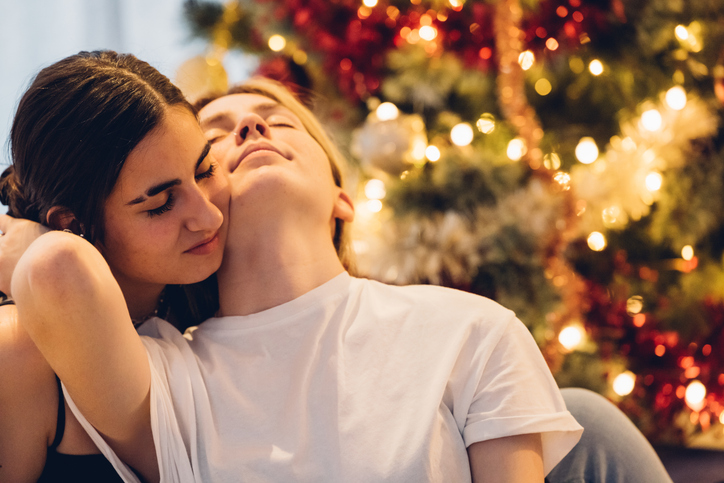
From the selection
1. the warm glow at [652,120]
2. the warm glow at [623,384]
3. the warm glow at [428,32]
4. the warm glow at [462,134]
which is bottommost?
the warm glow at [623,384]

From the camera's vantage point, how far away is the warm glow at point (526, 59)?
5.09 feet

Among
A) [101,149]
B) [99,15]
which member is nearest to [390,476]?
[101,149]

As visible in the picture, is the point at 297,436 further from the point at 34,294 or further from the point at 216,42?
the point at 216,42

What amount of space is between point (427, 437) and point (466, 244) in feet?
2.44

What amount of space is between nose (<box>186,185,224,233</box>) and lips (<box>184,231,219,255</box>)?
4cm

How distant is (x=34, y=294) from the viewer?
0.61 meters

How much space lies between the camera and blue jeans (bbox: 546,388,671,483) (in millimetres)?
881

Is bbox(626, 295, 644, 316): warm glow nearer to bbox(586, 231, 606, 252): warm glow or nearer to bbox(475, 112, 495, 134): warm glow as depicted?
bbox(586, 231, 606, 252): warm glow

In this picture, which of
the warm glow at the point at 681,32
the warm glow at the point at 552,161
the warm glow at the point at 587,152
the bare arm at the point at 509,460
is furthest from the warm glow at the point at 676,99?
the bare arm at the point at 509,460

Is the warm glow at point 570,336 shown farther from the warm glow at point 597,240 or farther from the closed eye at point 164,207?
the closed eye at point 164,207

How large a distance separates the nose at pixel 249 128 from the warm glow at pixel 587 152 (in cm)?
98

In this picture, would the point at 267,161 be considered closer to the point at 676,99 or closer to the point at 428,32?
the point at 428,32

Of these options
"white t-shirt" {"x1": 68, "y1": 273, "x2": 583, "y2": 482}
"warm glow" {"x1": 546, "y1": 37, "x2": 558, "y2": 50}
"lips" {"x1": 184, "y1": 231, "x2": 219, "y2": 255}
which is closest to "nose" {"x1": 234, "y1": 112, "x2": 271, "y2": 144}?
"lips" {"x1": 184, "y1": 231, "x2": 219, "y2": 255}

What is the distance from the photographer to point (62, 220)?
2.48 ft
